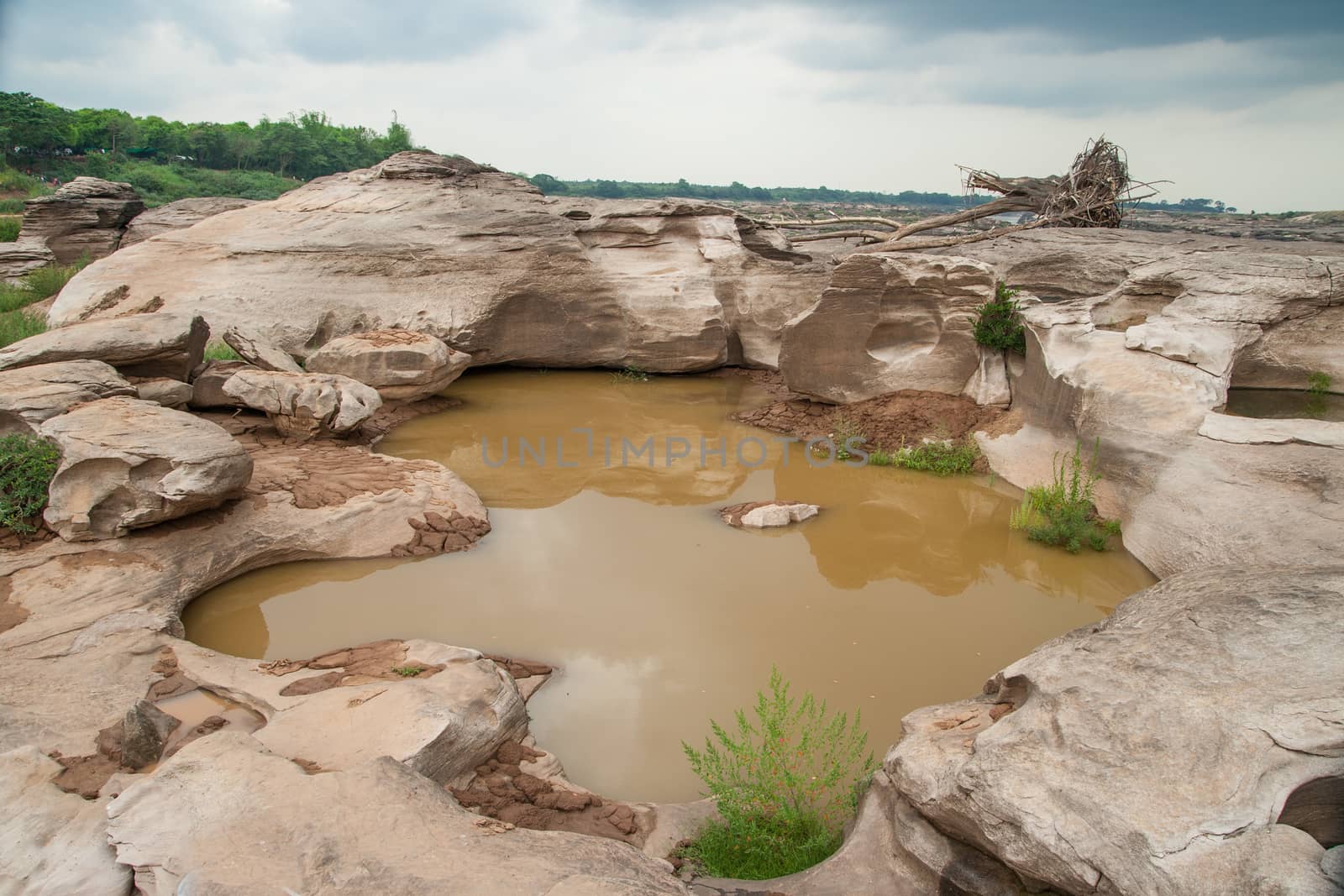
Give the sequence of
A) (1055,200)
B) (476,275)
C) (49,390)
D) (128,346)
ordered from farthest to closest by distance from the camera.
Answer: (1055,200) → (476,275) → (128,346) → (49,390)

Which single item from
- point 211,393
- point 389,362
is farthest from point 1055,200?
point 211,393

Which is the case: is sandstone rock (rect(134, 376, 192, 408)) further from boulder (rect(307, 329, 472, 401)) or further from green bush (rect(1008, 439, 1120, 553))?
green bush (rect(1008, 439, 1120, 553))

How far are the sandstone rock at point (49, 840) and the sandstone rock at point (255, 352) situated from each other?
18.9 ft

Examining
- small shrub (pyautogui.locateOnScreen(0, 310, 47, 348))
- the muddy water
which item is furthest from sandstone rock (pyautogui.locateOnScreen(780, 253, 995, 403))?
small shrub (pyautogui.locateOnScreen(0, 310, 47, 348))

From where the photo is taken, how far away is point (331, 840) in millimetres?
2488

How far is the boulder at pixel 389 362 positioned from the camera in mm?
8531

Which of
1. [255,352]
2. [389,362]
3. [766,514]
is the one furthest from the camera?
[389,362]

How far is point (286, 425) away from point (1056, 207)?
34.6 ft

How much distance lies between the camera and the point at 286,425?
743 centimetres

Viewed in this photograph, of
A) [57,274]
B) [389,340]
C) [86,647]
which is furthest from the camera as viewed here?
[57,274]

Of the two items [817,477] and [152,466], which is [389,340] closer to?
[152,466]

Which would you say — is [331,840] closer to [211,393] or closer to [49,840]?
[49,840]

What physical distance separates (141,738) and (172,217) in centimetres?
1266

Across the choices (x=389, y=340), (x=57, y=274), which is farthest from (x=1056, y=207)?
(x=57, y=274)
